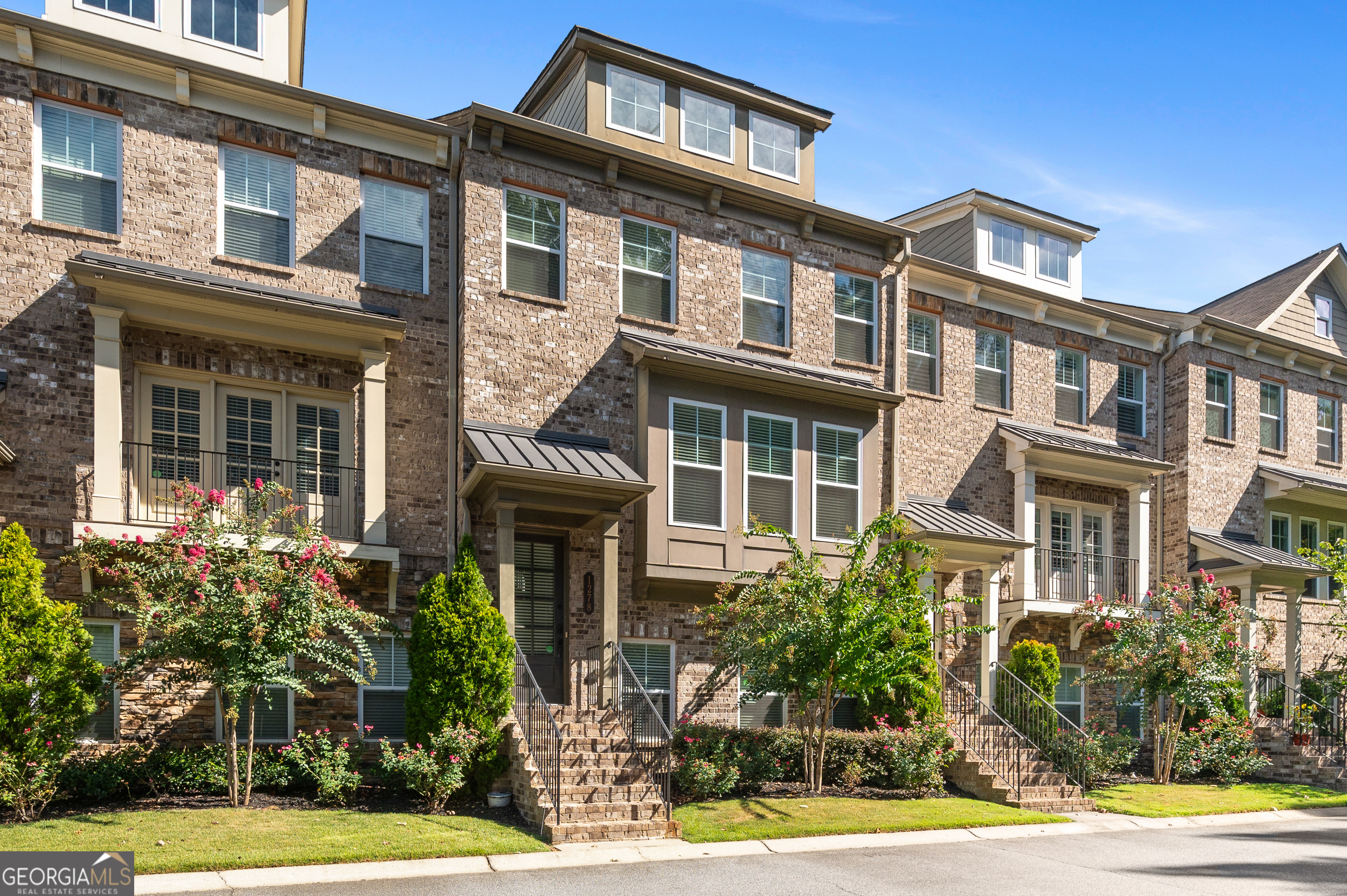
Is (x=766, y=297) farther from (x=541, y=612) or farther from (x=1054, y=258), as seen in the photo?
(x=1054, y=258)

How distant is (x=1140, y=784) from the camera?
1748cm

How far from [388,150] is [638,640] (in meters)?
8.09

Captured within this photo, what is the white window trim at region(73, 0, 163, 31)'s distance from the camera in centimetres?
1428

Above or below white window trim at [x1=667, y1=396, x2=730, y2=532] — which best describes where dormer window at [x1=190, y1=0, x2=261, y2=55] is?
above

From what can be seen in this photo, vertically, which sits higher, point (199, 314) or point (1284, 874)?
point (199, 314)

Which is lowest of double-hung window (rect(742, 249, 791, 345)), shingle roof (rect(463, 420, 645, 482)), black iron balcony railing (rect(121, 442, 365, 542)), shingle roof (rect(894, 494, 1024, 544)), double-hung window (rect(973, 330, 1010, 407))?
Answer: shingle roof (rect(894, 494, 1024, 544))

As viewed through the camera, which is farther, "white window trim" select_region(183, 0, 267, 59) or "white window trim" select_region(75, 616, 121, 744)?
"white window trim" select_region(183, 0, 267, 59)

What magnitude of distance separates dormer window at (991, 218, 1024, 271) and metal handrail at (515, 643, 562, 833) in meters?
13.9

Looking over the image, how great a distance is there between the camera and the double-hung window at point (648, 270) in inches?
661

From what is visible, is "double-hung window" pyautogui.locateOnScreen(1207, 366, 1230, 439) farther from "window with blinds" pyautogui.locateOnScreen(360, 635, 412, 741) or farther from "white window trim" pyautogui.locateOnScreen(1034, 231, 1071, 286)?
"window with blinds" pyautogui.locateOnScreen(360, 635, 412, 741)

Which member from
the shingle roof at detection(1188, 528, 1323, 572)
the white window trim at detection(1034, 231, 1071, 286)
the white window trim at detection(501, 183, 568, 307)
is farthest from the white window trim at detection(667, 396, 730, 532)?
the shingle roof at detection(1188, 528, 1323, 572)

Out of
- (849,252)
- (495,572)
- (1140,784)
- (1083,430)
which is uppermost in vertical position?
(849,252)

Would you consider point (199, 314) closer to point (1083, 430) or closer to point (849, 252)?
point (849, 252)

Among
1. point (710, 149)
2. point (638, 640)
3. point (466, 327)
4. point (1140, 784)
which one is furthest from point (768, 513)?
point (1140, 784)
